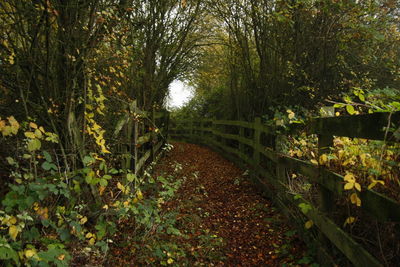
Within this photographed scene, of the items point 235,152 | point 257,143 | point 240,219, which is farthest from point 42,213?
point 235,152

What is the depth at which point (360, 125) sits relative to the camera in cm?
245

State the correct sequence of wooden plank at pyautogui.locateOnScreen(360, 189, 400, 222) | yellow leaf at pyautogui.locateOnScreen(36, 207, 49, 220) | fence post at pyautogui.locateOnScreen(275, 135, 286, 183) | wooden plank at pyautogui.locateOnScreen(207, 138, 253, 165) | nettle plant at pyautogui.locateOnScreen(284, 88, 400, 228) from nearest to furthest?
wooden plank at pyautogui.locateOnScreen(360, 189, 400, 222) → nettle plant at pyautogui.locateOnScreen(284, 88, 400, 228) → yellow leaf at pyautogui.locateOnScreen(36, 207, 49, 220) → fence post at pyautogui.locateOnScreen(275, 135, 286, 183) → wooden plank at pyautogui.locateOnScreen(207, 138, 253, 165)

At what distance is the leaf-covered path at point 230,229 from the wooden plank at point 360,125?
1.43 m

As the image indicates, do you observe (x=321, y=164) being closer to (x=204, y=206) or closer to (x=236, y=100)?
(x=204, y=206)

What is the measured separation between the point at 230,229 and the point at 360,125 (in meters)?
2.74

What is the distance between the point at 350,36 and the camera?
629 cm

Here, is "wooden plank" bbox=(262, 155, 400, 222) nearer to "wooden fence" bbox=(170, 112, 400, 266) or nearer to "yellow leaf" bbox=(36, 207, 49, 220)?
"wooden fence" bbox=(170, 112, 400, 266)

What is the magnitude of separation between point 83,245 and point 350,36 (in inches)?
232

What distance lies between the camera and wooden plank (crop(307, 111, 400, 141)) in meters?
2.16

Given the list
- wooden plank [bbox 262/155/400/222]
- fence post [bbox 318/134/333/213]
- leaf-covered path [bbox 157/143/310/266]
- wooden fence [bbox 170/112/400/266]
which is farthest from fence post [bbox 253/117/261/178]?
fence post [bbox 318/134/333/213]

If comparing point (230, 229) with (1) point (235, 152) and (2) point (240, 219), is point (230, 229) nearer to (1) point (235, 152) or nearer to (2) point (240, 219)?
(2) point (240, 219)

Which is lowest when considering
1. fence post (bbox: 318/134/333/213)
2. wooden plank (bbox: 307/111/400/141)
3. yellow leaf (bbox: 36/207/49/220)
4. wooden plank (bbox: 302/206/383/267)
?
wooden plank (bbox: 302/206/383/267)

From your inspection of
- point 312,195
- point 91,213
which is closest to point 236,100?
point 312,195

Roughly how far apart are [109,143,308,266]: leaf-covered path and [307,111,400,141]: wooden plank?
1.43 m
